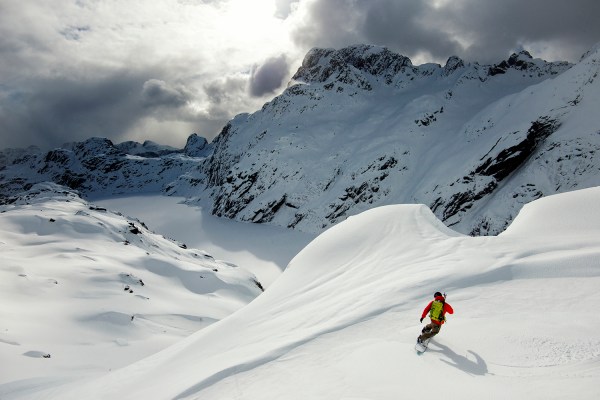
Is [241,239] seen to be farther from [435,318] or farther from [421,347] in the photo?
[421,347]

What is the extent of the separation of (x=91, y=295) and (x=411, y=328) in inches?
921

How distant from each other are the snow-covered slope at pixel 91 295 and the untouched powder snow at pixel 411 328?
13.6 feet

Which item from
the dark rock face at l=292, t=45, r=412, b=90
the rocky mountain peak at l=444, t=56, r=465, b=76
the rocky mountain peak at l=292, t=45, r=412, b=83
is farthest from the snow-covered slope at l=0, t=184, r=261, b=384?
the rocky mountain peak at l=444, t=56, r=465, b=76

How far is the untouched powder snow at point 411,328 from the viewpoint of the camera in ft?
16.8

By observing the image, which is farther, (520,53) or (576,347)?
(520,53)

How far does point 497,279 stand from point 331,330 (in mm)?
4171

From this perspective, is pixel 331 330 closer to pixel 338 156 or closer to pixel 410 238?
pixel 410 238

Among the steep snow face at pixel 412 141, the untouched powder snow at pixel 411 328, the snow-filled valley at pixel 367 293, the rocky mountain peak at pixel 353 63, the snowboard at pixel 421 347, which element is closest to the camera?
the untouched powder snow at pixel 411 328

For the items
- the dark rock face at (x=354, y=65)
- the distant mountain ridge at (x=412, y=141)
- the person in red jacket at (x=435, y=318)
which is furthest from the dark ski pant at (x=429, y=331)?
the dark rock face at (x=354, y=65)

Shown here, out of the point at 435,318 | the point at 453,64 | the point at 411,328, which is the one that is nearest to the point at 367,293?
the point at 411,328

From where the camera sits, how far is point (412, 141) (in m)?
74.4

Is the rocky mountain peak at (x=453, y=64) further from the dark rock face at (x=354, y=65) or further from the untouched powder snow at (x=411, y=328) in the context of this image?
the untouched powder snow at (x=411, y=328)

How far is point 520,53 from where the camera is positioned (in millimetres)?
97250

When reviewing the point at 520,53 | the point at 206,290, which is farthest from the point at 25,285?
the point at 520,53
